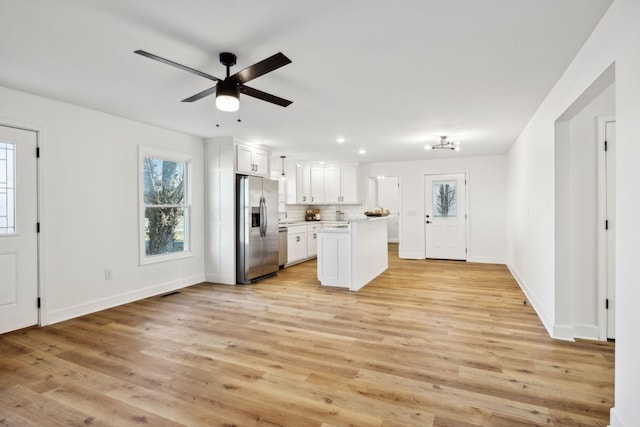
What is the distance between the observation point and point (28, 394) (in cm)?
223

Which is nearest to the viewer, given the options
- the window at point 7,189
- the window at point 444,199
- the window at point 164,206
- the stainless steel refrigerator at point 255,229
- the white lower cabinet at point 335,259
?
the window at point 7,189

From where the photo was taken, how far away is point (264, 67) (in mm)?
2195

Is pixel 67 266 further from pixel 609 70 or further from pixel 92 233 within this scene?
pixel 609 70

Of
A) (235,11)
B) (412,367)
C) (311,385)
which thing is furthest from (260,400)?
(235,11)

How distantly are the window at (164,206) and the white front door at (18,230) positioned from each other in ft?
4.03

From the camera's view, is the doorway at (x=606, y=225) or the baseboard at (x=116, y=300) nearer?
the doorway at (x=606, y=225)

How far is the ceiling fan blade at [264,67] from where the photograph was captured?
2.05m

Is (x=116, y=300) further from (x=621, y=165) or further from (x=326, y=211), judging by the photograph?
(x=326, y=211)

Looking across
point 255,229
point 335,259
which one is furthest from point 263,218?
point 335,259

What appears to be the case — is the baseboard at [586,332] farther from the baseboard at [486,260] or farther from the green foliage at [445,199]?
the green foliage at [445,199]

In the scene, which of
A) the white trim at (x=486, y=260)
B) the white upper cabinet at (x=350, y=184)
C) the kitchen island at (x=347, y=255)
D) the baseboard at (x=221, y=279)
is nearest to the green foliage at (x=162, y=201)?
the baseboard at (x=221, y=279)

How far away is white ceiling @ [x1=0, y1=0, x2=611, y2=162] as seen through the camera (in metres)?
1.97

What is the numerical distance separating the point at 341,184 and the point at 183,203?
13.4ft

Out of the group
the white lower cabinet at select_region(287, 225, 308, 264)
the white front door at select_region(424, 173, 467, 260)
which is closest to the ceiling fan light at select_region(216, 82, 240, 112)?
the white lower cabinet at select_region(287, 225, 308, 264)
